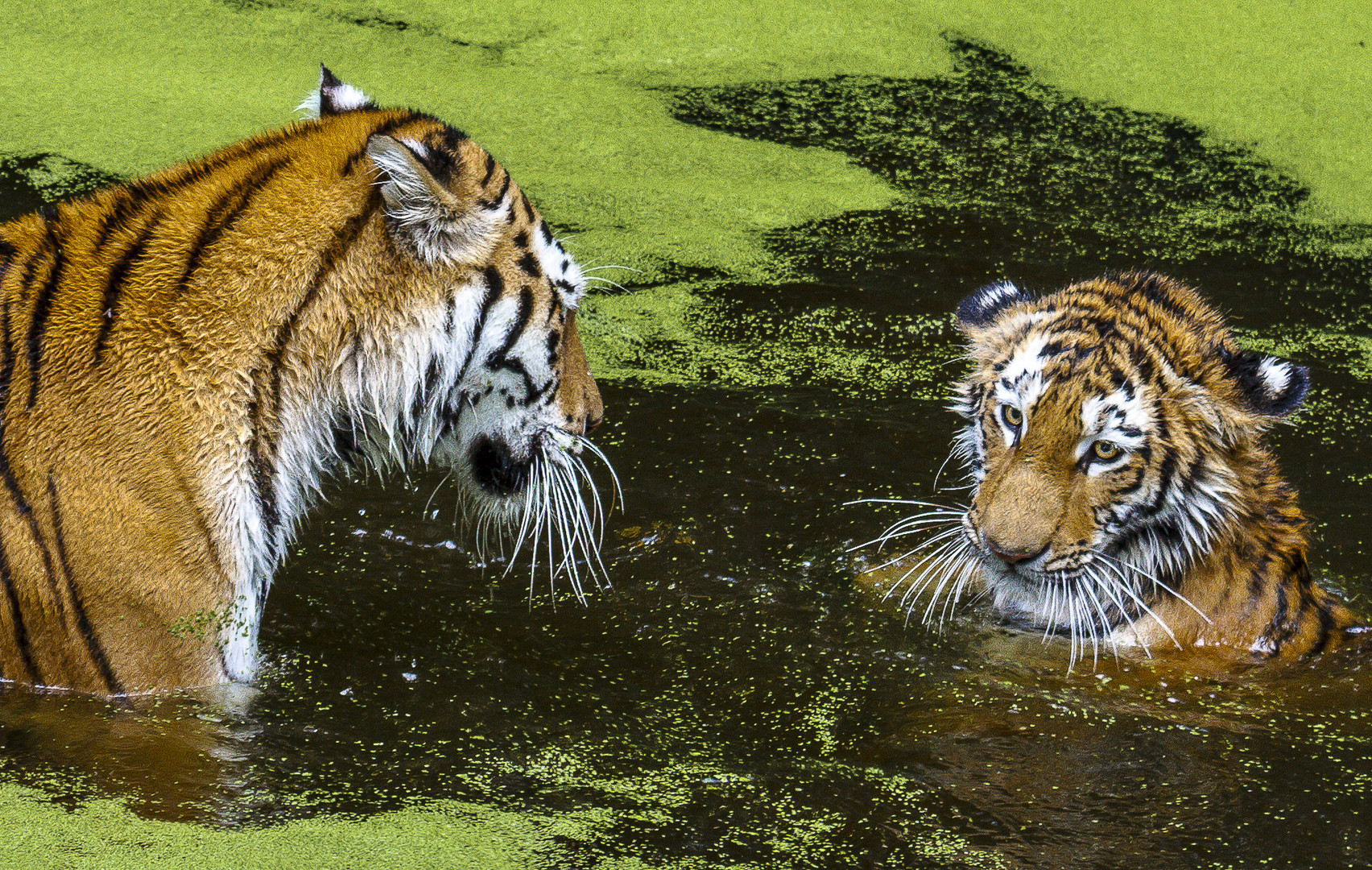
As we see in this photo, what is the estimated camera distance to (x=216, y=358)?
2.17 m

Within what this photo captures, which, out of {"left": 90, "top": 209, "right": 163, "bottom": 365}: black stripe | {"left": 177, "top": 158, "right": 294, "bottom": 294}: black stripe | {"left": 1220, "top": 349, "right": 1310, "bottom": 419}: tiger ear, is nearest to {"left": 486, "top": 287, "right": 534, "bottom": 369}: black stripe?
{"left": 177, "top": 158, "right": 294, "bottom": 294}: black stripe

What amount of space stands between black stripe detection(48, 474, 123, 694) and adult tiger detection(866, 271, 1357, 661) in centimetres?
153

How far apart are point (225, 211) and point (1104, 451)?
5.37ft

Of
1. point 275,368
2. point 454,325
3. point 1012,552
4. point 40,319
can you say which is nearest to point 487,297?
point 454,325

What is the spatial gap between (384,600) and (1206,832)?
1572 mm

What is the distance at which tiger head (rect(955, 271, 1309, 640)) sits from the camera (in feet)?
8.79

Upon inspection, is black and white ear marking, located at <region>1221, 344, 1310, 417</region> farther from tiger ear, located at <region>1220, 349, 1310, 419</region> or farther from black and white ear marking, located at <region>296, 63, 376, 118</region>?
black and white ear marking, located at <region>296, 63, 376, 118</region>

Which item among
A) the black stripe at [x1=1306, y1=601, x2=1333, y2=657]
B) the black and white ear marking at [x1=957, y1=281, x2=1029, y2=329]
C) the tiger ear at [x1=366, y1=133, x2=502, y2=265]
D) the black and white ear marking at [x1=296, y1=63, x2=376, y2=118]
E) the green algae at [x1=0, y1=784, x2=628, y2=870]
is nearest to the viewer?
the green algae at [x1=0, y1=784, x2=628, y2=870]

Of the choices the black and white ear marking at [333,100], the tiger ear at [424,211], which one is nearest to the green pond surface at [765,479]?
the tiger ear at [424,211]

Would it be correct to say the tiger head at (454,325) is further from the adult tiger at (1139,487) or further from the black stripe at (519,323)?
the adult tiger at (1139,487)

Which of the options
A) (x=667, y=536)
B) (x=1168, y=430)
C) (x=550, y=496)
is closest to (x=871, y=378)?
(x=667, y=536)

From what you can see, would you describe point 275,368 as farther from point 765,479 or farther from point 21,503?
point 765,479

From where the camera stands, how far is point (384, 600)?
2.84 meters

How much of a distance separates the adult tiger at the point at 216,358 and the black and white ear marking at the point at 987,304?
1094 mm
